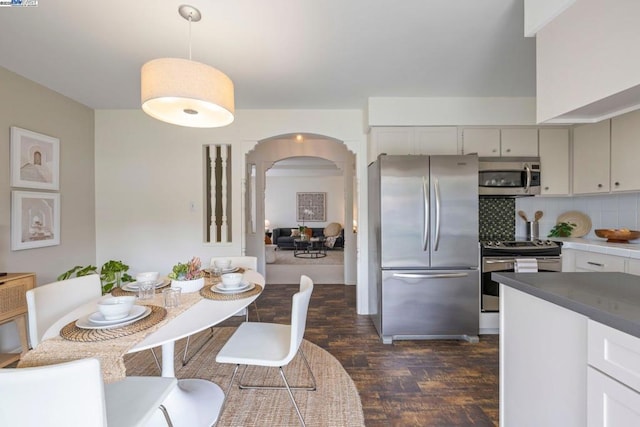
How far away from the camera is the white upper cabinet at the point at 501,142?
3232 millimetres

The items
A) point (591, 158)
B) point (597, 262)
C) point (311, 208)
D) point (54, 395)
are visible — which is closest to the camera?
point (54, 395)

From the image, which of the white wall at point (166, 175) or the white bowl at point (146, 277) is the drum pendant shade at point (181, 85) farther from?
the white wall at point (166, 175)

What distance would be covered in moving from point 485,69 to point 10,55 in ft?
12.6

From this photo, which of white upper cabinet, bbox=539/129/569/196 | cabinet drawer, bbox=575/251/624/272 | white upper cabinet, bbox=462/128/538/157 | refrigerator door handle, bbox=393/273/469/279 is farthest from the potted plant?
white upper cabinet, bbox=539/129/569/196

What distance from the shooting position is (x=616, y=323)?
0.87 metres

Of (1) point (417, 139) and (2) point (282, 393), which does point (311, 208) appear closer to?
(1) point (417, 139)

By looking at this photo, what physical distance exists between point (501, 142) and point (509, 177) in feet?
1.38

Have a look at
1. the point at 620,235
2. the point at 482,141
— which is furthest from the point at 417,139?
the point at 620,235

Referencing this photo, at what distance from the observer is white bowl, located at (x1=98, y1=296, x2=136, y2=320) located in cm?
126

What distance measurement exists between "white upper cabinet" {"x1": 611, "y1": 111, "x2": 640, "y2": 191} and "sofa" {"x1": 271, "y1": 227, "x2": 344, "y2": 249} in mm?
6508

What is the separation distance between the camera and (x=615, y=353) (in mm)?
877

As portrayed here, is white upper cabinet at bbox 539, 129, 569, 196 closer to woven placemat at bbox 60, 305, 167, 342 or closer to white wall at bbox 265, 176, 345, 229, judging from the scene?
woven placemat at bbox 60, 305, 167, 342

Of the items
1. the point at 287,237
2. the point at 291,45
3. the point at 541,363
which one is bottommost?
the point at 287,237

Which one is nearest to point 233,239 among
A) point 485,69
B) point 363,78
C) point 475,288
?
point 363,78
